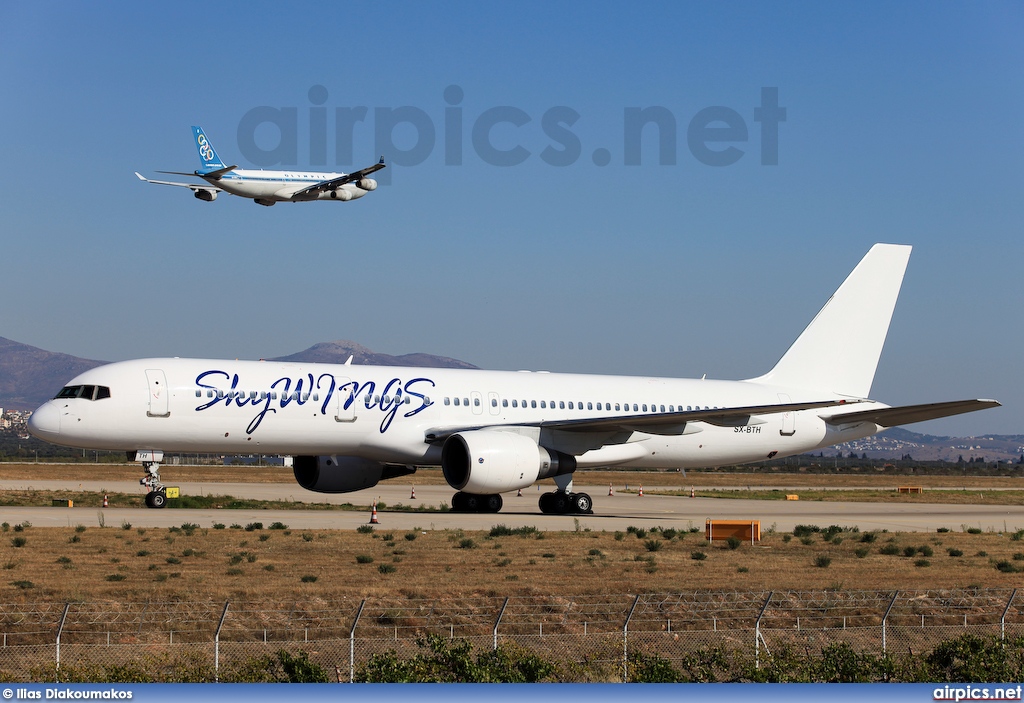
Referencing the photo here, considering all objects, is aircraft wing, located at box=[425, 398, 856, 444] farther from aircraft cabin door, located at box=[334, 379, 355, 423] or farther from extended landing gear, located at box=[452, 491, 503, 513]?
Result: aircraft cabin door, located at box=[334, 379, 355, 423]

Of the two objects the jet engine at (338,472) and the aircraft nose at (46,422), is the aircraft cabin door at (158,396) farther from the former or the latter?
the jet engine at (338,472)

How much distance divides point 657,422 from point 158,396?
14217mm

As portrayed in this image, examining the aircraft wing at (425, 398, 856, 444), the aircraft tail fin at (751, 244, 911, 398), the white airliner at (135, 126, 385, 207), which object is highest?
the white airliner at (135, 126, 385, 207)

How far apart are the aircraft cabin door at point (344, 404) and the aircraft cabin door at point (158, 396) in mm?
4649

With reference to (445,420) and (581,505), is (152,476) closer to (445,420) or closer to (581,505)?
(445,420)

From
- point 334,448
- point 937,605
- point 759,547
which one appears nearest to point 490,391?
point 334,448

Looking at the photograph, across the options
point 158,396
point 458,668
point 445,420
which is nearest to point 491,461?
point 445,420

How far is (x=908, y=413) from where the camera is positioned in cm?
3656

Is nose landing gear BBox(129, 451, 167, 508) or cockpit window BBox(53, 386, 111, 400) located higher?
cockpit window BBox(53, 386, 111, 400)

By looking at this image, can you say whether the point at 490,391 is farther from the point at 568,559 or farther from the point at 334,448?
the point at 568,559

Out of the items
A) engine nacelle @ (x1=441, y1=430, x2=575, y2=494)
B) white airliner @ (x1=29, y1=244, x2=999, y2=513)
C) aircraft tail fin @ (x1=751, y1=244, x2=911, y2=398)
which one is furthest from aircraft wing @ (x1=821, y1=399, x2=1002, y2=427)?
engine nacelle @ (x1=441, y1=430, x2=575, y2=494)

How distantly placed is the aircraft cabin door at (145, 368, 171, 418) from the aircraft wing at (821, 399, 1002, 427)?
22.0 metres

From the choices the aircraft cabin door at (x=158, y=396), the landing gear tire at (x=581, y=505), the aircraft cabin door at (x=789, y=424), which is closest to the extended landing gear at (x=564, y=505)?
the landing gear tire at (x=581, y=505)

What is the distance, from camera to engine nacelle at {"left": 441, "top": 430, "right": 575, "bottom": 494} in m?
32.0
